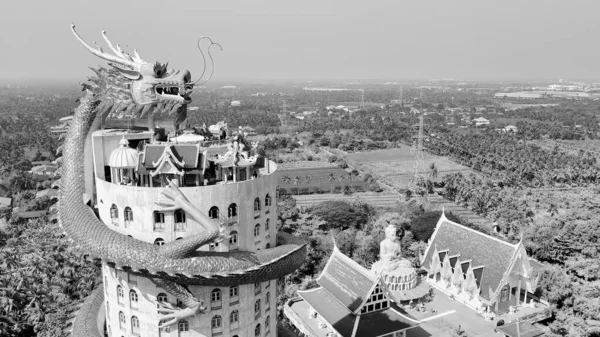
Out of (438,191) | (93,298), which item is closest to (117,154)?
(93,298)

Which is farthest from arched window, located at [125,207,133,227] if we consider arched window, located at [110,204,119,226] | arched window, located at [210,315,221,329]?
arched window, located at [210,315,221,329]

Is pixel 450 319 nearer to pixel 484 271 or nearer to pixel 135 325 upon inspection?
pixel 484 271

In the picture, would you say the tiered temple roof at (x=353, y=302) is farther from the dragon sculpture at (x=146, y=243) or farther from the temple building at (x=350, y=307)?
the dragon sculpture at (x=146, y=243)

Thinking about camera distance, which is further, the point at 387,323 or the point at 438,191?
the point at 438,191

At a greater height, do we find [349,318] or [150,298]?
[150,298]

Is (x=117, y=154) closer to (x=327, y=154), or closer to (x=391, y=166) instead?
(x=391, y=166)

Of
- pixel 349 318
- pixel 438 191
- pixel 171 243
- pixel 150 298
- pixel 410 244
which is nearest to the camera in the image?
pixel 171 243
